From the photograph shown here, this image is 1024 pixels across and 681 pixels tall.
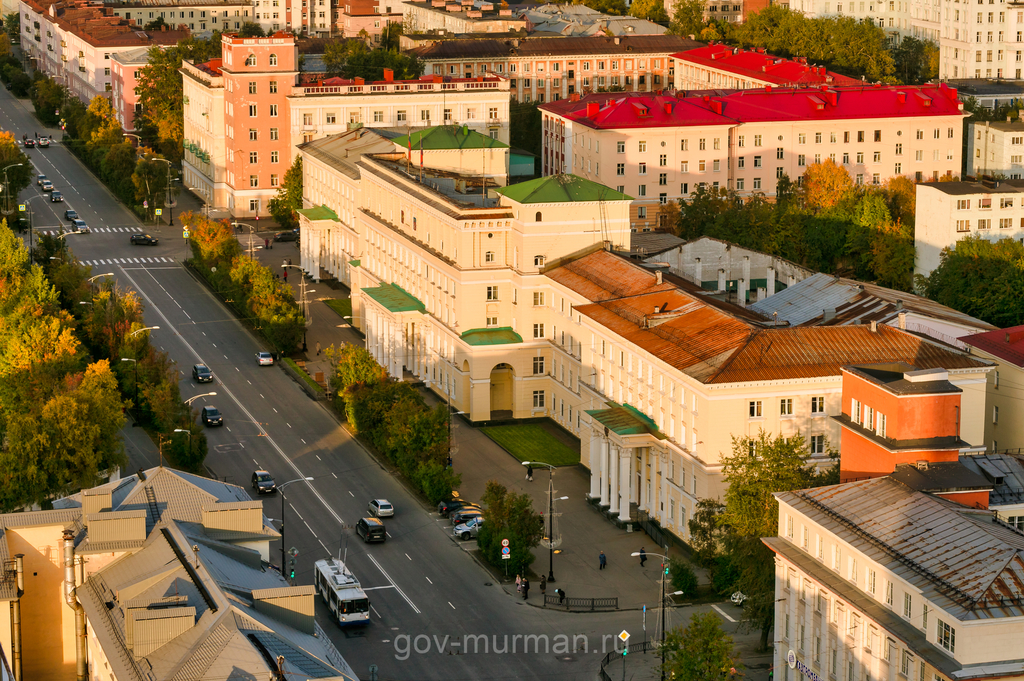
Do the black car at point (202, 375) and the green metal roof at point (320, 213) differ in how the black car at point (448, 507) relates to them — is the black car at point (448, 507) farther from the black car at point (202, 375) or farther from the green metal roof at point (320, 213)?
the green metal roof at point (320, 213)

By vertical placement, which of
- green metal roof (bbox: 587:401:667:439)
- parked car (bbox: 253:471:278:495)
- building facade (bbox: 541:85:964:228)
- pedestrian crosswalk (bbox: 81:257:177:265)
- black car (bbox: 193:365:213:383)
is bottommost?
parked car (bbox: 253:471:278:495)

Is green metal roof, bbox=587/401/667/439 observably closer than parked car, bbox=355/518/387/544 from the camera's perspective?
No

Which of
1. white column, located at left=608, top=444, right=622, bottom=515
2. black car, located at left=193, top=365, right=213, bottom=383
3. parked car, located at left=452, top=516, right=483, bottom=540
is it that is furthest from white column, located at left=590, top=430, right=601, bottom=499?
black car, located at left=193, top=365, right=213, bottom=383

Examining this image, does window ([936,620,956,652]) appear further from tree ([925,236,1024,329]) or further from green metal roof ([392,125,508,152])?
green metal roof ([392,125,508,152])

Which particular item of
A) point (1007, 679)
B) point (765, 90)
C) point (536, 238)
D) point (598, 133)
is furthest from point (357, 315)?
point (1007, 679)

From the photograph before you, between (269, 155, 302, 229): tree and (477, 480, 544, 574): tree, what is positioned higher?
(269, 155, 302, 229): tree
